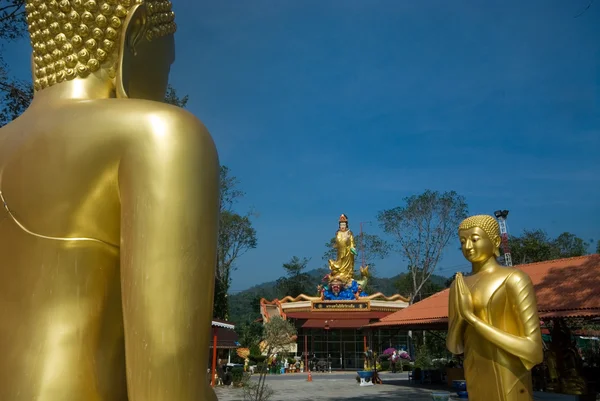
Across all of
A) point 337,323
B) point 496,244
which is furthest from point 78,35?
point 337,323

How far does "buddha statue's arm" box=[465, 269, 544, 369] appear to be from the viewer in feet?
11.8

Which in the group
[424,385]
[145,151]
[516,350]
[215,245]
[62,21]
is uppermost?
[62,21]

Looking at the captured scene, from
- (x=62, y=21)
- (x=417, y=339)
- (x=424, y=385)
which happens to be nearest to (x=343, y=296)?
(x=417, y=339)

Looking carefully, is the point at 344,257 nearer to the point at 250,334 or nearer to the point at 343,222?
the point at 343,222

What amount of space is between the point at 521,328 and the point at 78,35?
3.48 meters

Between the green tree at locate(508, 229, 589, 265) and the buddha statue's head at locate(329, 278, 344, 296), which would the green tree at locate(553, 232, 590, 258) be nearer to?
the green tree at locate(508, 229, 589, 265)

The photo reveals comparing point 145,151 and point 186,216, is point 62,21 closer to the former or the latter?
point 145,151

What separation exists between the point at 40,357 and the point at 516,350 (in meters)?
3.24

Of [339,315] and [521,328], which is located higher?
[339,315]

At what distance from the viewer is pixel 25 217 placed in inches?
48.2

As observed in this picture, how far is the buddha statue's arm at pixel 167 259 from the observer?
1.05 m

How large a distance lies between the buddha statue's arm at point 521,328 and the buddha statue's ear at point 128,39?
307cm

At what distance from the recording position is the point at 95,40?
138cm

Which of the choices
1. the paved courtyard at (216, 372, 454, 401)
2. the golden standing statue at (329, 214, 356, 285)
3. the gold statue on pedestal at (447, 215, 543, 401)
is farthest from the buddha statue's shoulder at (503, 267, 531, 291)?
the golden standing statue at (329, 214, 356, 285)
